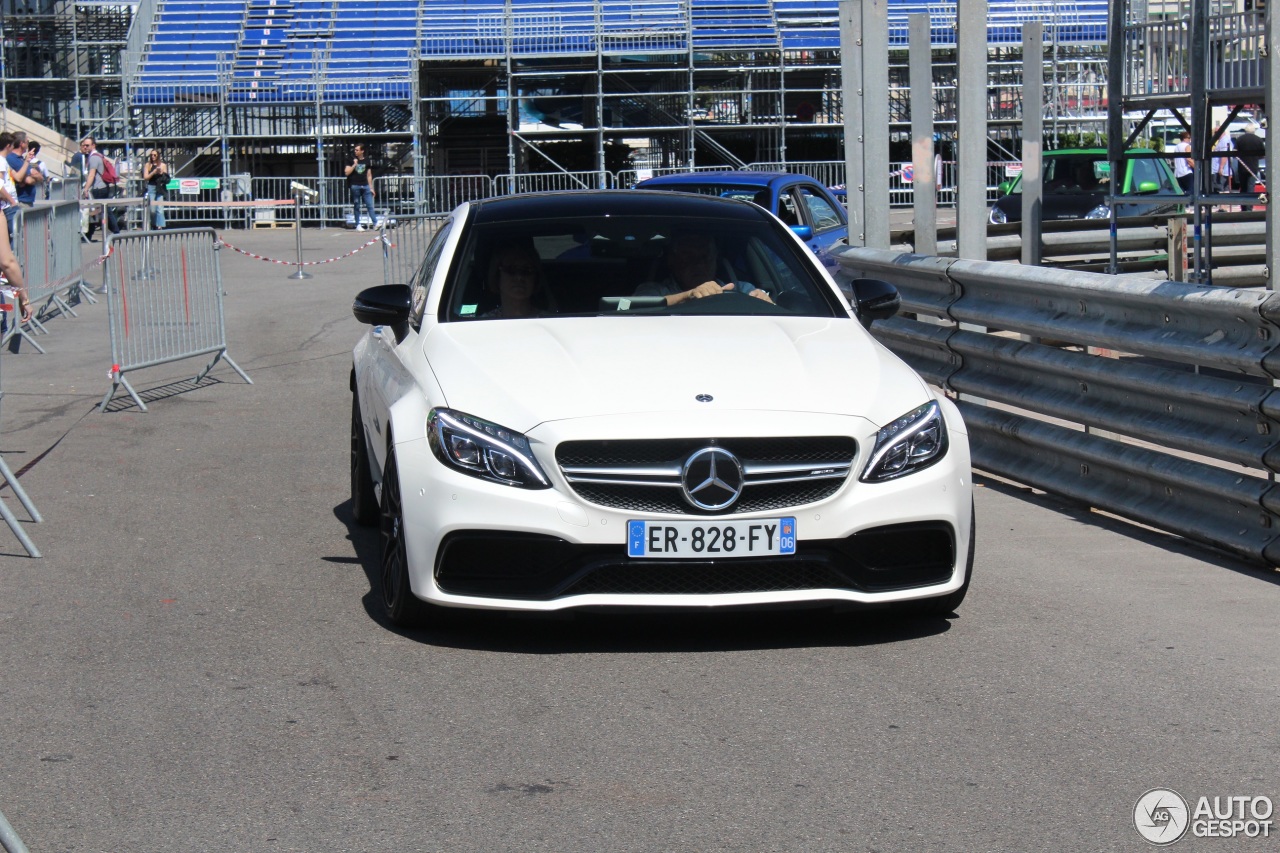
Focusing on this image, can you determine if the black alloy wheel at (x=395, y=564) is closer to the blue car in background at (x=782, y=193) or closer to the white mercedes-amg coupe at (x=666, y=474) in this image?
the white mercedes-amg coupe at (x=666, y=474)

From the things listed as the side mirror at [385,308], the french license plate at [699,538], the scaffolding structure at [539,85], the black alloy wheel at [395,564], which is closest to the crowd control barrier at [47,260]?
the side mirror at [385,308]

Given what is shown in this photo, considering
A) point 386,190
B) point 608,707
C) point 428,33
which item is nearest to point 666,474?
point 608,707

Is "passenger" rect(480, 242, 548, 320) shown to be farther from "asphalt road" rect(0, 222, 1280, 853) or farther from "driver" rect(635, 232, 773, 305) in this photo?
"asphalt road" rect(0, 222, 1280, 853)

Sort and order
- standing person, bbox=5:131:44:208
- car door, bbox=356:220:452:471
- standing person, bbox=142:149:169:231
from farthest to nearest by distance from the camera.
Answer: standing person, bbox=142:149:169:231
standing person, bbox=5:131:44:208
car door, bbox=356:220:452:471

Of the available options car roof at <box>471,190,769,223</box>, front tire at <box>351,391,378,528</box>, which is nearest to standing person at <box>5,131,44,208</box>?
front tire at <box>351,391,378,528</box>

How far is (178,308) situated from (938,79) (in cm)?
3234

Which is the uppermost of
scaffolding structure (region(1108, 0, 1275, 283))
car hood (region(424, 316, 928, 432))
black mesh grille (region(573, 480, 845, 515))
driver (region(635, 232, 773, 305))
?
scaffolding structure (region(1108, 0, 1275, 283))

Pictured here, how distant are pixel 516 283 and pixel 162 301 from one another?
22.8 ft

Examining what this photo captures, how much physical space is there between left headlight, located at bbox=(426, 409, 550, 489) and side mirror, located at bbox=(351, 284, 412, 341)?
4.00ft

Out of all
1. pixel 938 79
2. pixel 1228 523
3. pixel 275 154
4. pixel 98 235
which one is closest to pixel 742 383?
pixel 1228 523

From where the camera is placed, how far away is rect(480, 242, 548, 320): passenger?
6.56m

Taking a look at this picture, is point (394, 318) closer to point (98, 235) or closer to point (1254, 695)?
point (1254, 695)

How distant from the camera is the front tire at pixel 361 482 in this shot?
7.52 meters

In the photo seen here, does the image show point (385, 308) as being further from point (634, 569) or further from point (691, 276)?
point (634, 569)
